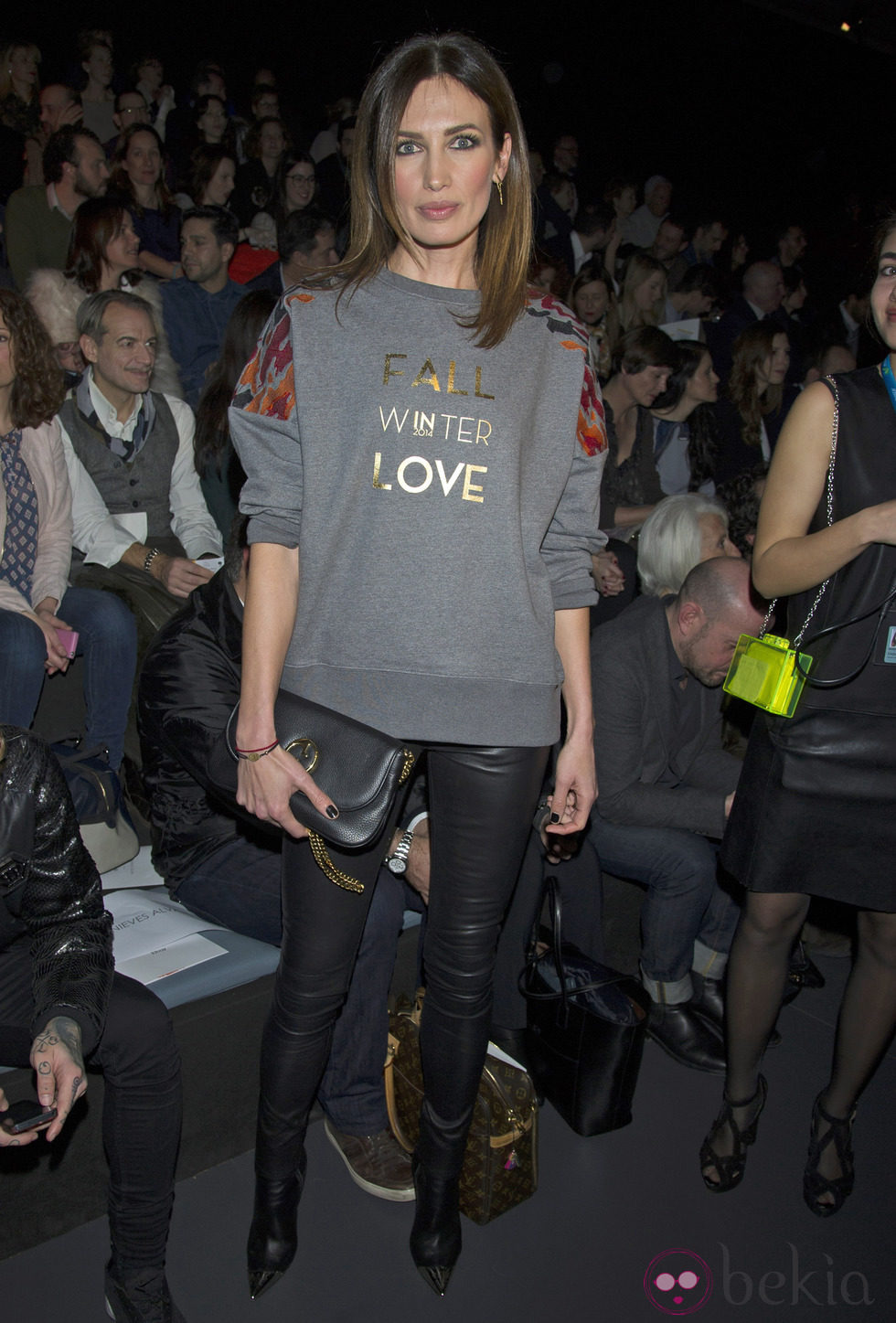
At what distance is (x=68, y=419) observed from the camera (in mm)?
2957

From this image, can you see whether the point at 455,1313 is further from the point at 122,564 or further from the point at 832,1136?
the point at 122,564

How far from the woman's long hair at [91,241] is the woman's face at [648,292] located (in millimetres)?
2979

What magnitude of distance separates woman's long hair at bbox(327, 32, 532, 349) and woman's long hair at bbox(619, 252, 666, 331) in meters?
4.44

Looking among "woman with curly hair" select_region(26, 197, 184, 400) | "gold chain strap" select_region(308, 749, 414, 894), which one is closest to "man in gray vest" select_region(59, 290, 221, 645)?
"woman with curly hair" select_region(26, 197, 184, 400)

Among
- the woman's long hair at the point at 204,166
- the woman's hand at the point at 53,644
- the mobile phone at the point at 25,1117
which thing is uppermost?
the woman's long hair at the point at 204,166

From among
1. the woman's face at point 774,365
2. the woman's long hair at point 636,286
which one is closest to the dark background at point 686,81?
the woman's long hair at point 636,286

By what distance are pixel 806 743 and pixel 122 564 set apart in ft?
6.58

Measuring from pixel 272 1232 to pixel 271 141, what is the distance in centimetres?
581

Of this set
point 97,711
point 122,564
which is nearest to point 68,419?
point 122,564

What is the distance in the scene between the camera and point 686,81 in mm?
9945

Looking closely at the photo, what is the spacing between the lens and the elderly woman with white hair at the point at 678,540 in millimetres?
2783

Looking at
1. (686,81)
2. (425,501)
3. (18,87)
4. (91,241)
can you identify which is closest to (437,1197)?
(425,501)

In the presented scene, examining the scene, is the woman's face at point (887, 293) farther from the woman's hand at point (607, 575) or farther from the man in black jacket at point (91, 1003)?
the woman's hand at point (607, 575)
